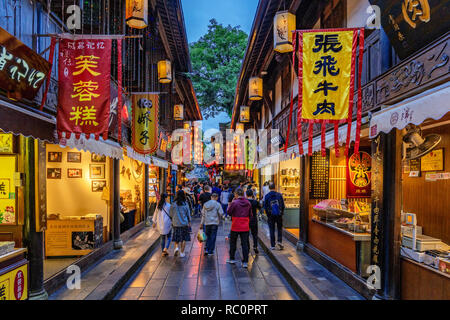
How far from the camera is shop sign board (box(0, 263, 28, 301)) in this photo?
196 inches

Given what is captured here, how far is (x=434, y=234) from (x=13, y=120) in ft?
27.8

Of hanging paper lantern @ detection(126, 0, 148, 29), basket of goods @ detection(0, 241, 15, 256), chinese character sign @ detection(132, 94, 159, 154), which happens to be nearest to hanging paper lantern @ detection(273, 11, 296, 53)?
hanging paper lantern @ detection(126, 0, 148, 29)

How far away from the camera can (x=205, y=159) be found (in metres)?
44.5

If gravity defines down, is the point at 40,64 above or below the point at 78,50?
below

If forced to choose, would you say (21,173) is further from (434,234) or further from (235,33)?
(235,33)

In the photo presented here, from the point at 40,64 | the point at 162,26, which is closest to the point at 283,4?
the point at 162,26

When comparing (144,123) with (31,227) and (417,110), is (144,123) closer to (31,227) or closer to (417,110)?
(31,227)

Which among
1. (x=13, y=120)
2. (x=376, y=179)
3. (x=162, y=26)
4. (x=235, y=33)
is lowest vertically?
(x=376, y=179)

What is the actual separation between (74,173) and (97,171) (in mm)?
724

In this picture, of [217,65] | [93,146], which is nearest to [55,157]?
[93,146]

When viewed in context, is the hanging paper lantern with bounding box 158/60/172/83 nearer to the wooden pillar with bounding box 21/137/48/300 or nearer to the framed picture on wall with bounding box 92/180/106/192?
the framed picture on wall with bounding box 92/180/106/192

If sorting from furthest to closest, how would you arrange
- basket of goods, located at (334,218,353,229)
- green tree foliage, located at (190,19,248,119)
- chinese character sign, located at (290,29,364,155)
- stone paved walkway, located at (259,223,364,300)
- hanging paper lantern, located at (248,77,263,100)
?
green tree foliage, located at (190,19,248,119) < hanging paper lantern, located at (248,77,263,100) < basket of goods, located at (334,218,353,229) < stone paved walkway, located at (259,223,364,300) < chinese character sign, located at (290,29,364,155)

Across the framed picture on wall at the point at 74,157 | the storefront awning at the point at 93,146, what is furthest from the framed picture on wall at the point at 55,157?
the storefront awning at the point at 93,146

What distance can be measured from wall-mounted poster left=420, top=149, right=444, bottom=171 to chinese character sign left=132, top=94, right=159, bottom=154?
8.98 metres
